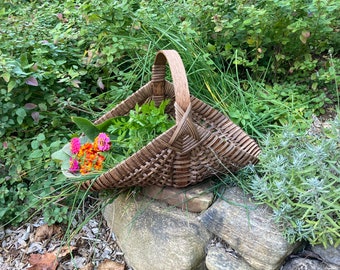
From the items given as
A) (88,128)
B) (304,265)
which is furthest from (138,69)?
(304,265)

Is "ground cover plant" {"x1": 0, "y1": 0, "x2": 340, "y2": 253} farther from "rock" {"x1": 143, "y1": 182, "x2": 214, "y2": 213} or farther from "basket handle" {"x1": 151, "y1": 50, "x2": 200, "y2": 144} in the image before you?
"basket handle" {"x1": 151, "y1": 50, "x2": 200, "y2": 144}

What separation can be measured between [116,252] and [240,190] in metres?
0.70

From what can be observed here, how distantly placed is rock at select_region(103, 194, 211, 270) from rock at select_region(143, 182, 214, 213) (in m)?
0.04

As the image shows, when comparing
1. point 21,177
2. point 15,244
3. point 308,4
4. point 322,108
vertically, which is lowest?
point 15,244

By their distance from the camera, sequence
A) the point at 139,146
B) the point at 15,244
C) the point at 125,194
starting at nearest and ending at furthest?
the point at 139,146 < the point at 125,194 < the point at 15,244

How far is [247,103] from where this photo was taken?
205 cm

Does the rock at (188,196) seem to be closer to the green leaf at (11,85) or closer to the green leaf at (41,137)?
the green leaf at (41,137)

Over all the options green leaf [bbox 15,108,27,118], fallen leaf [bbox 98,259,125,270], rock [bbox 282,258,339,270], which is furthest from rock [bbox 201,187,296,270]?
green leaf [bbox 15,108,27,118]

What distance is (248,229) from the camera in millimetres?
1439

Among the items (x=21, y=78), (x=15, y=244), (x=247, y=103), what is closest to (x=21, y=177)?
(x=15, y=244)

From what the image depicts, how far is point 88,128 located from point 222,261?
827 millimetres

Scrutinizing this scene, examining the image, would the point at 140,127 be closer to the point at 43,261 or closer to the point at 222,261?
the point at 222,261

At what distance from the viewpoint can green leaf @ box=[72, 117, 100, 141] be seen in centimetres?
171

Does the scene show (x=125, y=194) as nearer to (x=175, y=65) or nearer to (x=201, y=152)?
(x=201, y=152)
